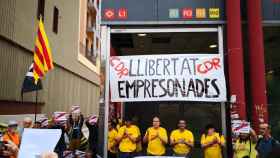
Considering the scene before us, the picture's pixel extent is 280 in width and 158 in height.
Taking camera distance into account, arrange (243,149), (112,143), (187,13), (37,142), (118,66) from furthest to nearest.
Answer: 1. (112,143)
2. (187,13)
3. (118,66)
4. (243,149)
5. (37,142)

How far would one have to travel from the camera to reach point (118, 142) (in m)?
9.50

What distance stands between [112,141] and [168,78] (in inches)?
106

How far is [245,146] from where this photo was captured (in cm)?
808

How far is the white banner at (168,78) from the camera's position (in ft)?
28.1

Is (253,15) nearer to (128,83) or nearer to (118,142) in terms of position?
(128,83)

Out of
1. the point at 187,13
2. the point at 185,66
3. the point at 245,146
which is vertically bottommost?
the point at 245,146

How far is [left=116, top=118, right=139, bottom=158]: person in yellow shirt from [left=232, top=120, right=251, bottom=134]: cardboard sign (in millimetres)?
2706

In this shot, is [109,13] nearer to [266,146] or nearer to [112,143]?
[112,143]

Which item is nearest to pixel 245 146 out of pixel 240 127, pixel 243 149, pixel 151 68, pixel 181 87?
pixel 243 149

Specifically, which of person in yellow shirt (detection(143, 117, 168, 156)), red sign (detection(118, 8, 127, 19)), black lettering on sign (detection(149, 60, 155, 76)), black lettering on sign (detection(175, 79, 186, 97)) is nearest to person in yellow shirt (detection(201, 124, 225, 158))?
person in yellow shirt (detection(143, 117, 168, 156))

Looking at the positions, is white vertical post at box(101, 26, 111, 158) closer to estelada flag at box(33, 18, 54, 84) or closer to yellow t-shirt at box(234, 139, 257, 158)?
estelada flag at box(33, 18, 54, 84)

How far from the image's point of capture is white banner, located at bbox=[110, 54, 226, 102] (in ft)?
28.1

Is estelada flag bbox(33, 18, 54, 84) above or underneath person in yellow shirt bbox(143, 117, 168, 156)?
above

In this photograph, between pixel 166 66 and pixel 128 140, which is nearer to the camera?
pixel 166 66
